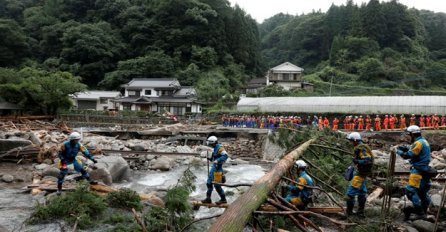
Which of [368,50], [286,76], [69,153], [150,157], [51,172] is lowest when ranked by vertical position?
[150,157]

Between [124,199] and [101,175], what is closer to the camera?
[124,199]

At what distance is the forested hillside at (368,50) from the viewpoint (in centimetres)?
4825

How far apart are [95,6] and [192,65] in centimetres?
2782

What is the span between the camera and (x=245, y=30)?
62656mm

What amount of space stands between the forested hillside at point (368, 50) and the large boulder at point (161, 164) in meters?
30.8

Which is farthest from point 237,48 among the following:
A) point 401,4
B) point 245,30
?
→ point 401,4

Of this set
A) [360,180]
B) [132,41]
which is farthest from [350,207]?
[132,41]

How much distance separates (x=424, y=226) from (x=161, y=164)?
408 inches

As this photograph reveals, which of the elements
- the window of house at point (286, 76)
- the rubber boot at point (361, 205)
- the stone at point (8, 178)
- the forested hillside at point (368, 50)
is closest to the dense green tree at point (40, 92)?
the stone at point (8, 178)

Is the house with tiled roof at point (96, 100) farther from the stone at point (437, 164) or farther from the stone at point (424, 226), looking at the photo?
the stone at point (424, 226)

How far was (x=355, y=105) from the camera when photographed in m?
29.7

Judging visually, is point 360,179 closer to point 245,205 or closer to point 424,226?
point 424,226

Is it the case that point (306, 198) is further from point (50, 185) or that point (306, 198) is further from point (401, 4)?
point (401, 4)

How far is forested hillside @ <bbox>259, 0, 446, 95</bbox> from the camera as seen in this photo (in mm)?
48250
